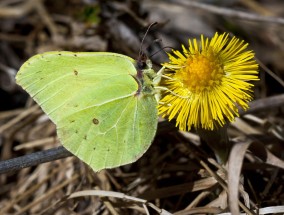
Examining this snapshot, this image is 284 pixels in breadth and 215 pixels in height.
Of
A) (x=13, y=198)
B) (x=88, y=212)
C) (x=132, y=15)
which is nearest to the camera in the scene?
(x=88, y=212)

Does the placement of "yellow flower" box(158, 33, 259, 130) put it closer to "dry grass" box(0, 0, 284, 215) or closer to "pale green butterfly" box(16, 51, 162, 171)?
"pale green butterfly" box(16, 51, 162, 171)

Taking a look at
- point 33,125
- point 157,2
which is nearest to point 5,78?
point 33,125

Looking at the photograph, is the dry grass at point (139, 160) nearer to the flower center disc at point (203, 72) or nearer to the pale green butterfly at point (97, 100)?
the pale green butterfly at point (97, 100)

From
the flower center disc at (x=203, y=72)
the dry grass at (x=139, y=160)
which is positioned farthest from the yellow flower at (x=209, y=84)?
the dry grass at (x=139, y=160)

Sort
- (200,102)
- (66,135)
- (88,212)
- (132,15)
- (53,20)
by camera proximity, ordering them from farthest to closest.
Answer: (53,20)
(132,15)
(88,212)
(66,135)
(200,102)

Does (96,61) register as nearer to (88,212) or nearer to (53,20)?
(88,212)

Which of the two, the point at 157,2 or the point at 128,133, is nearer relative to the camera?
the point at 128,133
